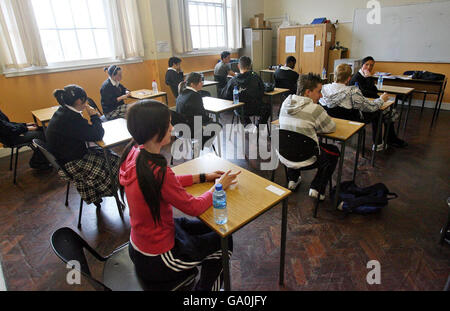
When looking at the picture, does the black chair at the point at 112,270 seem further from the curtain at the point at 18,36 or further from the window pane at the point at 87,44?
the window pane at the point at 87,44

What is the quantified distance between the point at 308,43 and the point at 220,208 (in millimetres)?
6592

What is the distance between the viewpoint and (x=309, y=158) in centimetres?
246

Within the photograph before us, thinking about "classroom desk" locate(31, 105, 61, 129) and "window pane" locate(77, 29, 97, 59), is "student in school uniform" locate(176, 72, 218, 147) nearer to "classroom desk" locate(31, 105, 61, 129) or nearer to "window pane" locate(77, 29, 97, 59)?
"classroom desk" locate(31, 105, 61, 129)

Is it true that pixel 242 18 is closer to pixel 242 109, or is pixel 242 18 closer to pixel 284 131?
pixel 242 109

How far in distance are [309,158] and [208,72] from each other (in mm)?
4941

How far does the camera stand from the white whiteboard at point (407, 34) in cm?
526

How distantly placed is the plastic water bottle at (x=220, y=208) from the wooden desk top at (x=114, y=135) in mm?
1462

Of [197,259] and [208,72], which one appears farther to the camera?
[208,72]

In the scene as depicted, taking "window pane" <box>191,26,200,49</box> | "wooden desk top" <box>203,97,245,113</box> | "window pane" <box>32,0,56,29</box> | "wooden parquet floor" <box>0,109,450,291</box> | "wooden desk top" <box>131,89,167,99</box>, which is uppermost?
"window pane" <box>32,0,56,29</box>

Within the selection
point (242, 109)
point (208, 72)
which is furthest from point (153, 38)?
point (242, 109)

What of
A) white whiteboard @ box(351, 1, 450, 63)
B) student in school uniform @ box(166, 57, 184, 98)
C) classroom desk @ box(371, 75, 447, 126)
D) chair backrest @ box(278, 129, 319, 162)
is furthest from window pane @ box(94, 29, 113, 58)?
white whiteboard @ box(351, 1, 450, 63)

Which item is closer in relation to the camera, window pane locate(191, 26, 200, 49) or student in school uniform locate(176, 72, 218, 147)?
student in school uniform locate(176, 72, 218, 147)

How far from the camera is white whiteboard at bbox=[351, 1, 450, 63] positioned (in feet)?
17.3

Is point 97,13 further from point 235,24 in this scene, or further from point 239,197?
point 239,197
